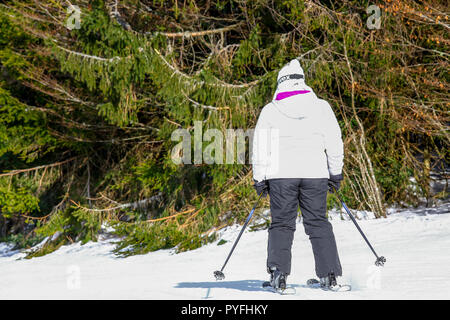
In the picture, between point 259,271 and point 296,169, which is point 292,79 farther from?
point 259,271

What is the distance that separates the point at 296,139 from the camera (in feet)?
13.0

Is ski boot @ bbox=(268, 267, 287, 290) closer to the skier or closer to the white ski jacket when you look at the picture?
the skier

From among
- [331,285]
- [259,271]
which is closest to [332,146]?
[331,285]

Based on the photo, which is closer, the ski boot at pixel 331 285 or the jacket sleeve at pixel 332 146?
the ski boot at pixel 331 285

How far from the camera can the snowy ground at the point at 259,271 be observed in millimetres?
4027

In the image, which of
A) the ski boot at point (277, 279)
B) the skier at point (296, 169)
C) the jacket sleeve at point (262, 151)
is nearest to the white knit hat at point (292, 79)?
the skier at point (296, 169)

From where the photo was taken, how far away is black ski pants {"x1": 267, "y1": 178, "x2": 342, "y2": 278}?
390 centimetres

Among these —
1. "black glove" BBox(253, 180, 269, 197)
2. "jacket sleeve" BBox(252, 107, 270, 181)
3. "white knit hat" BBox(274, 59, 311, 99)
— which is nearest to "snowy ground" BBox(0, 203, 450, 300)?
"black glove" BBox(253, 180, 269, 197)

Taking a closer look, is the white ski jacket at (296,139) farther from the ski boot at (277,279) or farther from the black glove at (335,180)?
the ski boot at (277,279)

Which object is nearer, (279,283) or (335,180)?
(279,283)

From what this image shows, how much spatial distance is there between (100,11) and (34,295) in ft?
16.1

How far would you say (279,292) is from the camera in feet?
12.7

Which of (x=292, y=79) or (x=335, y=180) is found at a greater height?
(x=292, y=79)

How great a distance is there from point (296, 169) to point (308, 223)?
16.8 inches
